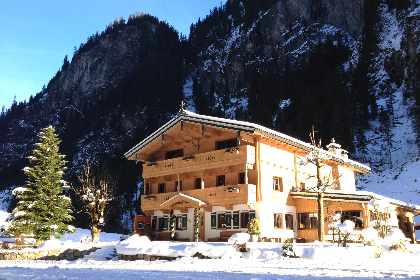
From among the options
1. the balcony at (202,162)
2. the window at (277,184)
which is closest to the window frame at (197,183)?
the balcony at (202,162)

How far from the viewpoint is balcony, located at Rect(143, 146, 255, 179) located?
2784cm

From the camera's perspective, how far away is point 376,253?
64.1 ft

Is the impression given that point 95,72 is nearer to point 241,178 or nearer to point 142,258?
point 241,178

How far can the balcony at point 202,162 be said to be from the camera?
27.8 meters

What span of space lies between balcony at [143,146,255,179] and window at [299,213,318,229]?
21.9ft

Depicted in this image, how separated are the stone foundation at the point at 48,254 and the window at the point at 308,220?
16.7 m

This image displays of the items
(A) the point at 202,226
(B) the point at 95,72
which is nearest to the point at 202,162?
(A) the point at 202,226

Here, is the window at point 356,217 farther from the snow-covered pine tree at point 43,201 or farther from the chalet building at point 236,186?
the snow-covered pine tree at point 43,201

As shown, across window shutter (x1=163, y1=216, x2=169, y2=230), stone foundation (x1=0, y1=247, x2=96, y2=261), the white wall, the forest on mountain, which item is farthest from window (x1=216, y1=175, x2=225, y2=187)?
the forest on mountain

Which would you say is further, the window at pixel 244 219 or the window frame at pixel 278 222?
the window frame at pixel 278 222

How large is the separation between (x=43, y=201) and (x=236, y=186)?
52.5 ft

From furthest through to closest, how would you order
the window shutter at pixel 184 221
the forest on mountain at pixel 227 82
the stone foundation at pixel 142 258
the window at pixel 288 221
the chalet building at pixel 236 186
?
the forest on mountain at pixel 227 82, the window shutter at pixel 184 221, the window at pixel 288 221, the chalet building at pixel 236 186, the stone foundation at pixel 142 258

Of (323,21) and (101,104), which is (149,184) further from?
(101,104)

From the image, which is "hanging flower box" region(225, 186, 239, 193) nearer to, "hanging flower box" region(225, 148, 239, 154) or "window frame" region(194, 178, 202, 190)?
"hanging flower box" region(225, 148, 239, 154)
